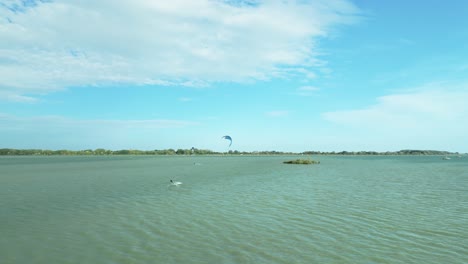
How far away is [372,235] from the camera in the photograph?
1501cm

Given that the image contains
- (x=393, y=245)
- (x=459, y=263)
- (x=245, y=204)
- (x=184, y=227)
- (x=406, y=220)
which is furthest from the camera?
(x=245, y=204)

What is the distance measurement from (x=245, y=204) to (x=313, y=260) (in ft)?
39.4

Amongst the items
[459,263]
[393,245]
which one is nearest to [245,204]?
[393,245]

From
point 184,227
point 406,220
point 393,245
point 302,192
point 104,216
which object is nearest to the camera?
point 393,245

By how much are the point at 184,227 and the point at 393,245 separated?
9.63 meters

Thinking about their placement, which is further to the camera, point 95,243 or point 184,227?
point 184,227

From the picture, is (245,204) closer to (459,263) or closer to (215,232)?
(215,232)

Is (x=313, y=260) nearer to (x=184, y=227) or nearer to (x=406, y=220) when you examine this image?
(x=184, y=227)

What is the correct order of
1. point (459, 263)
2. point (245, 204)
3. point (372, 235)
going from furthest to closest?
point (245, 204) < point (372, 235) < point (459, 263)

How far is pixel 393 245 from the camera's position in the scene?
13.5m

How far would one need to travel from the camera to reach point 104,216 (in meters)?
19.5

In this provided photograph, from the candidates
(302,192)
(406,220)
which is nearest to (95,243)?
(406,220)

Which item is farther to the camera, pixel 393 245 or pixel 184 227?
pixel 184 227

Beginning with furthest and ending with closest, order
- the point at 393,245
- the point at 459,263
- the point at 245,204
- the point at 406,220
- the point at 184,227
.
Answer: the point at 245,204 → the point at 406,220 → the point at 184,227 → the point at 393,245 → the point at 459,263
